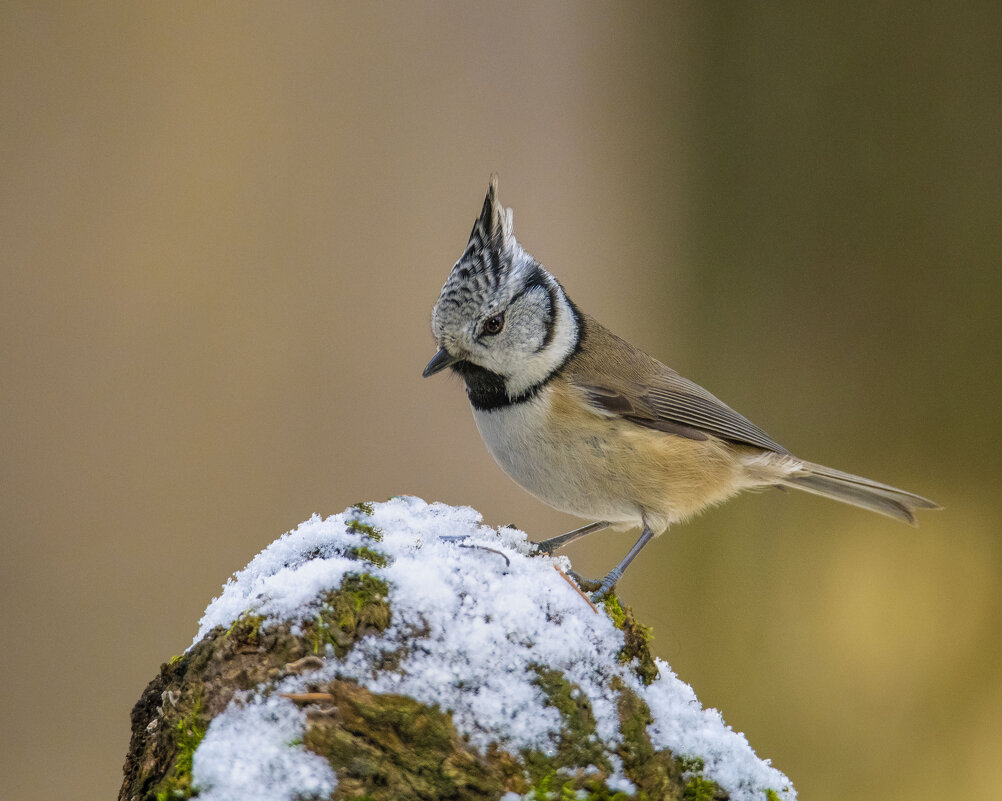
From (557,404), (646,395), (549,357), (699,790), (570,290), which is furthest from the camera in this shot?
(570,290)

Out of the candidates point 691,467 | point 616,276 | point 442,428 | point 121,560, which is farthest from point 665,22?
point 121,560

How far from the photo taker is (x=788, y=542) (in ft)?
13.3

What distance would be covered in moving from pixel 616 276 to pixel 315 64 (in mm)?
1638

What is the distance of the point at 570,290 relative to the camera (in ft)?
13.0

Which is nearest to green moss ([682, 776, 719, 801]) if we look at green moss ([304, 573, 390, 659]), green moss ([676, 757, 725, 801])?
green moss ([676, 757, 725, 801])

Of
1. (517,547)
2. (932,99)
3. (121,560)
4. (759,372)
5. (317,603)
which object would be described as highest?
(932,99)

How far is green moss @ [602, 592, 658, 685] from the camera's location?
1.24m

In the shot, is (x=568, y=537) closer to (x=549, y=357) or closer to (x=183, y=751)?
(x=549, y=357)

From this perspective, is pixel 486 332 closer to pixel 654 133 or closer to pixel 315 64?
pixel 315 64

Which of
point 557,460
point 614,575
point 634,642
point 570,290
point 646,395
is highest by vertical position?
point 570,290

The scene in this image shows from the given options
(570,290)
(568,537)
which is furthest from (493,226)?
(570,290)

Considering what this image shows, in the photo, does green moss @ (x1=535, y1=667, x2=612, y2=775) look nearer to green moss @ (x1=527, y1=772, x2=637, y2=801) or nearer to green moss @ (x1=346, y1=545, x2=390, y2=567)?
green moss @ (x1=527, y1=772, x2=637, y2=801)

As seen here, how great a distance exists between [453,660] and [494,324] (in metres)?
1.15

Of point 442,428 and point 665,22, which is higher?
point 665,22
